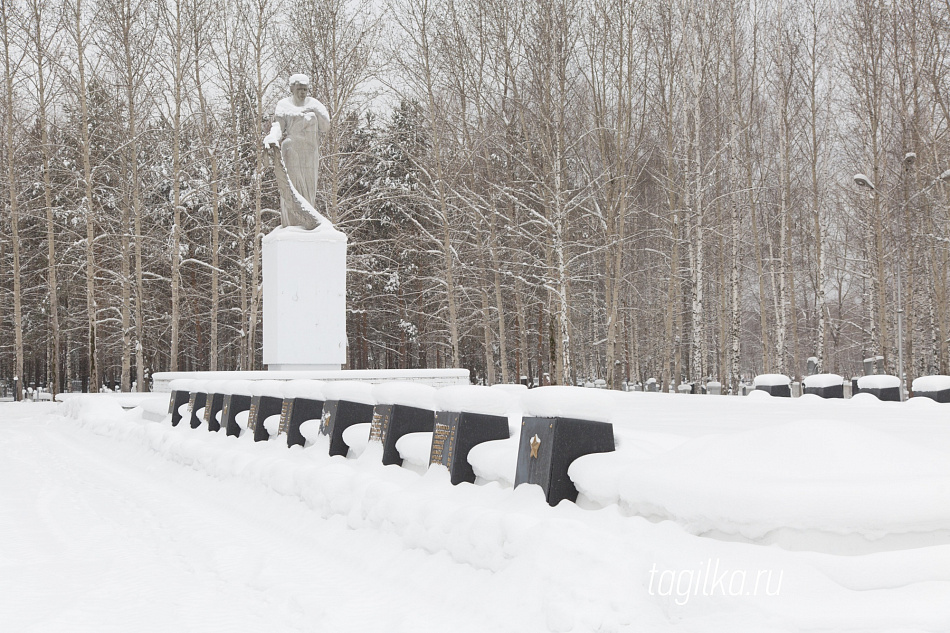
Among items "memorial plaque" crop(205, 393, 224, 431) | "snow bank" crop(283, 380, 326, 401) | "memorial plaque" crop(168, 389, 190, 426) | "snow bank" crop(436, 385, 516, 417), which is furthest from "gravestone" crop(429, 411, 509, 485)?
"memorial plaque" crop(168, 389, 190, 426)

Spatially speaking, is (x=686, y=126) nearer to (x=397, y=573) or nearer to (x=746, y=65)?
(x=746, y=65)

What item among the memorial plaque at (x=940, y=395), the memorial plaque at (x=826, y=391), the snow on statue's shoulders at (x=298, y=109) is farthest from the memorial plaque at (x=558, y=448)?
the snow on statue's shoulders at (x=298, y=109)

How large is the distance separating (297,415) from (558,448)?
540 cm

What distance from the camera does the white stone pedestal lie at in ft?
61.3

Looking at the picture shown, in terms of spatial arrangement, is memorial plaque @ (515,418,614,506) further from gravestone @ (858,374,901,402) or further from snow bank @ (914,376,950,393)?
gravestone @ (858,374,901,402)

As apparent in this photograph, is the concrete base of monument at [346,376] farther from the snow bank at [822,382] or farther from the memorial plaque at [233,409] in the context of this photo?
the snow bank at [822,382]

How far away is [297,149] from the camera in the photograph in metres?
19.3

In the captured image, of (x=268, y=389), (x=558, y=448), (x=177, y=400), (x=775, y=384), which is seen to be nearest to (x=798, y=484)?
(x=558, y=448)

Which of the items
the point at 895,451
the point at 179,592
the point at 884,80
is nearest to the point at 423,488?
the point at 179,592

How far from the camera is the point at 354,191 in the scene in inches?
1736

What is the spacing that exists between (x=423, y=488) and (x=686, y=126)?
22.7 metres

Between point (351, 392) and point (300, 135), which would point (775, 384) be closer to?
point (351, 392)

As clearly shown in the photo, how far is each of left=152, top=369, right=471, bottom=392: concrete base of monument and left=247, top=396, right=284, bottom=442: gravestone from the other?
444cm

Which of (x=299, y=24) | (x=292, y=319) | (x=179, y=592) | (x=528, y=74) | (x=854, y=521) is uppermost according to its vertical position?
(x=299, y=24)
